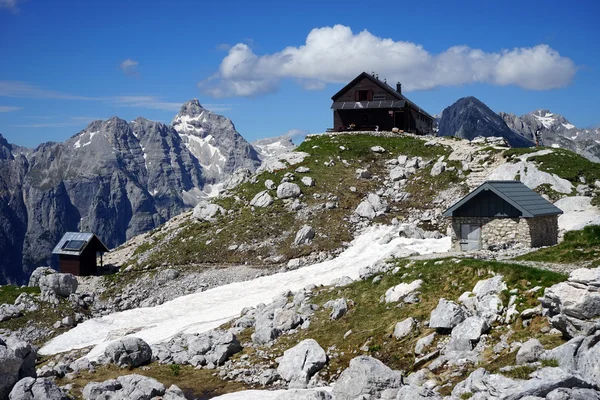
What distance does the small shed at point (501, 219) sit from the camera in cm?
3562

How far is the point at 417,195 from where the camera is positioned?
62062 millimetres

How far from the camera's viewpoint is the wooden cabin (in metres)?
86.1

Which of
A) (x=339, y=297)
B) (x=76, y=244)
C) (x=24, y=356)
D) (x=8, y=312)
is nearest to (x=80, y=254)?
Result: (x=76, y=244)

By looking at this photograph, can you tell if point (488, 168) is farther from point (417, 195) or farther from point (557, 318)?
point (557, 318)

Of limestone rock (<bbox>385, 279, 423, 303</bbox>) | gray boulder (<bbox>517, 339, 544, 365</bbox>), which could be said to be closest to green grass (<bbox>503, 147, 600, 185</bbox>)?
limestone rock (<bbox>385, 279, 423, 303</bbox>)

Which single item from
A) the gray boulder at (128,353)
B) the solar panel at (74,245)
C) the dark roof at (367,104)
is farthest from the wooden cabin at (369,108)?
the gray boulder at (128,353)

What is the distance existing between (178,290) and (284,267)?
33.0 feet

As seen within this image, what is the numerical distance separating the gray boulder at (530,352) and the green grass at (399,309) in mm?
1370

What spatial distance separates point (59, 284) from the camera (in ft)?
173

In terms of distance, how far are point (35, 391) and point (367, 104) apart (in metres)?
70.9

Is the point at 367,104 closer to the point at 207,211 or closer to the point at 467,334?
the point at 207,211

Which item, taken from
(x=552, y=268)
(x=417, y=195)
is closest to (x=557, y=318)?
(x=552, y=268)

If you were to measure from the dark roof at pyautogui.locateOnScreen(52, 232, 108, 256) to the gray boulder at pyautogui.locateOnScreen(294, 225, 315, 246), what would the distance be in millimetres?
23059

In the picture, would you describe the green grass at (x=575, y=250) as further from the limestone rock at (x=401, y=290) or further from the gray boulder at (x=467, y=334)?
the gray boulder at (x=467, y=334)
